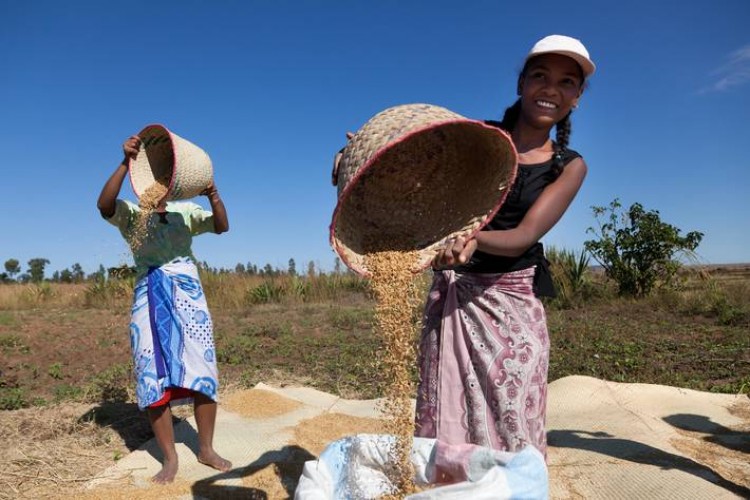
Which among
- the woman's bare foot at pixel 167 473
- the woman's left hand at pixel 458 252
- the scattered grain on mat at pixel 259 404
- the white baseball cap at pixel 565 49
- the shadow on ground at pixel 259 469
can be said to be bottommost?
the shadow on ground at pixel 259 469

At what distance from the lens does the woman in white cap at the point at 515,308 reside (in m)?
1.70

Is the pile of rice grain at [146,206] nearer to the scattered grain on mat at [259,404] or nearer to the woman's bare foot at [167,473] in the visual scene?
Answer: the woman's bare foot at [167,473]

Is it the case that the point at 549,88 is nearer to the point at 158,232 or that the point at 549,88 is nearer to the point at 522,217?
the point at 522,217

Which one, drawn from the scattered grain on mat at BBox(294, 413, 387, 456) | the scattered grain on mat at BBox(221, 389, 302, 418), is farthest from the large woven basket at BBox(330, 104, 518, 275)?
the scattered grain on mat at BBox(221, 389, 302, 418)

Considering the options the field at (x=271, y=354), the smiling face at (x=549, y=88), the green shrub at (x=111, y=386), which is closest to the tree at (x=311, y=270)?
the field at (x=271, y=354)

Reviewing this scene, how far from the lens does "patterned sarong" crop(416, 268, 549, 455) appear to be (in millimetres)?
1706

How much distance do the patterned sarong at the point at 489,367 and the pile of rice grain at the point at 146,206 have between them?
159 cm

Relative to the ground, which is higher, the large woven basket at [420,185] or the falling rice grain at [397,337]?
the large woven basket at [420,185]

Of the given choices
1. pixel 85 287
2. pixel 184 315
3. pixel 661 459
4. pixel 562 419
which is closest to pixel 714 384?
pixel 562 419

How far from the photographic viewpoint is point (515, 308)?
175cm

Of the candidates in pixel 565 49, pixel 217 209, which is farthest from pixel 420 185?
pixel 217 209

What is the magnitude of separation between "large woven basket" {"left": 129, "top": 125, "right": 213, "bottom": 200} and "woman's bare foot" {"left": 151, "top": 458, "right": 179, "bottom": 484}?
1350 millimetres

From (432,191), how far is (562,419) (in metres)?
2.35

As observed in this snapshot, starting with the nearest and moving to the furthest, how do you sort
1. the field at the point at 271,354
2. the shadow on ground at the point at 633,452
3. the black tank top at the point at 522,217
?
1. the black tank top at the point at 522,217
2. the shadow on ground at the point at 633,452
3. the field at the point at 271,354
